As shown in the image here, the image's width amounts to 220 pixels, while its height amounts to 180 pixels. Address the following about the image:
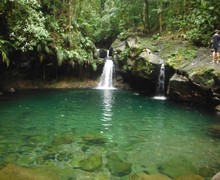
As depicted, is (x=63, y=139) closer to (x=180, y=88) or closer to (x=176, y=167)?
(x=176, y=167)

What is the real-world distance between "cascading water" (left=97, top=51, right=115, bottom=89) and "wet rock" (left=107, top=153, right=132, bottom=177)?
1735 centimetres

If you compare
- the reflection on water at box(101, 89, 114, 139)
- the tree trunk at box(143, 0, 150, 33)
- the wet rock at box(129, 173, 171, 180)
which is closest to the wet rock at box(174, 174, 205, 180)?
the wet rock at box(129, 173, 171, 180)

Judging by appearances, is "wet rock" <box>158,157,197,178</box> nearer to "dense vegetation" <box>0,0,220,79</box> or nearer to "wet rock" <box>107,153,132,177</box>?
"wet rock" <box>107,153,132,177</box>

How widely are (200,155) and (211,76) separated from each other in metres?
7.51

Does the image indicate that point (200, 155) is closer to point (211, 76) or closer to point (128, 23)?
point (211, 76)

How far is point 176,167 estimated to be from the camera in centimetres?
782

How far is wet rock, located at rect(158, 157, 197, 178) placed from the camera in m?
7.48

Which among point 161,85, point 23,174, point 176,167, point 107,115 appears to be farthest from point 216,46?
point 23,174

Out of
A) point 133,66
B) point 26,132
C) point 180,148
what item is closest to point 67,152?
point 26,132

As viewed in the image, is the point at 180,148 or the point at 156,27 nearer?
the point at 180,148

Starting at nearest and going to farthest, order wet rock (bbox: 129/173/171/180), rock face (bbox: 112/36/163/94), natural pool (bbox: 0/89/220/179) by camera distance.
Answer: wet rock (bbox: 129/173/171/180) < natural pool (bbox: 0/89/220/179) < rock face (bbox: 112/36/163/94)

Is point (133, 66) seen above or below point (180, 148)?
above

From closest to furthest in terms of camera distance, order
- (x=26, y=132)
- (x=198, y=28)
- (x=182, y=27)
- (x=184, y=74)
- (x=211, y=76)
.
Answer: (x=26, y=132)
(x=211, y=76)
(x=184, y=74)
(x=198, y=28)
(x=182, y=27)

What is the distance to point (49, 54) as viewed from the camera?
71.1 feet
